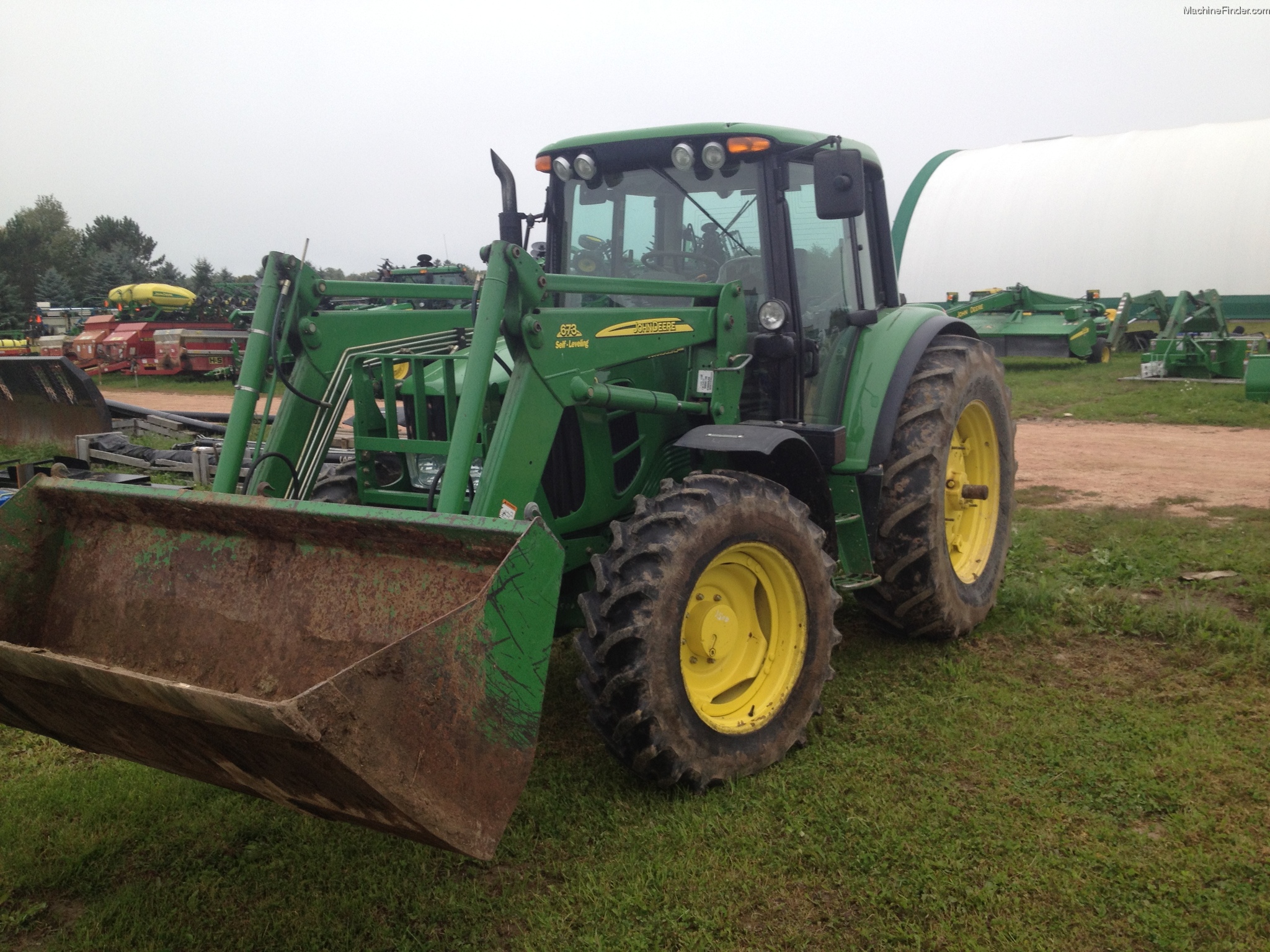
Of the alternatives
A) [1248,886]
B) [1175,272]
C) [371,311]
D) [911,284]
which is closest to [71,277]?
[911,284]

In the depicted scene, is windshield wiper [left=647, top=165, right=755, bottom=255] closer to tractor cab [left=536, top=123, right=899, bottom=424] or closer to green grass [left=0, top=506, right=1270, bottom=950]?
tractor cab [left=536, top=123, right=899, bottom=424]

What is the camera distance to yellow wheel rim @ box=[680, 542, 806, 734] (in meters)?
3.78

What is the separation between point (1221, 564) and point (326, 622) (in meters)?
5.33

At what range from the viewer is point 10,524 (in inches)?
145

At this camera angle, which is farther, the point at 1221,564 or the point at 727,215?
the point at 1221,564

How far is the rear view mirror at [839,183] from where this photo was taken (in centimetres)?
→ 405

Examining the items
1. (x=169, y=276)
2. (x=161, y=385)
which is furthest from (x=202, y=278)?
(x=161, y=385)

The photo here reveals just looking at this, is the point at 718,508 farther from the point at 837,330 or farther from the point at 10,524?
the point at 10,524

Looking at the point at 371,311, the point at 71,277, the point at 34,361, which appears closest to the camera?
the point at 371,311

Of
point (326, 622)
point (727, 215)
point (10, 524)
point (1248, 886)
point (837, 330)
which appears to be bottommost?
point (1248, 886)

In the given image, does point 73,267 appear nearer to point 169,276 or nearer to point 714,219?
point 169,276

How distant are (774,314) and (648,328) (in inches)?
27.5

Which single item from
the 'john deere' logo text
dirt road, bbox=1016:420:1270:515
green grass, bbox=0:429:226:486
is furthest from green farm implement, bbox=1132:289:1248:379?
the 'john deere' logo text

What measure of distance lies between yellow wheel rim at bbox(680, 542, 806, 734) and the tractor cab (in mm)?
1020
